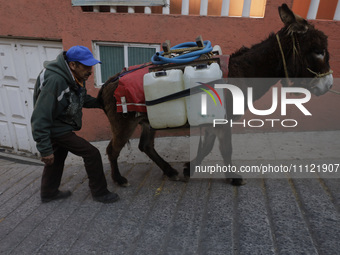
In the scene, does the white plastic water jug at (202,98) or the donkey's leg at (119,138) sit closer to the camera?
the white plastic water jug at (202,98)

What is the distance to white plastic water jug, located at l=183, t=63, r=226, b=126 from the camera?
2.68 meters

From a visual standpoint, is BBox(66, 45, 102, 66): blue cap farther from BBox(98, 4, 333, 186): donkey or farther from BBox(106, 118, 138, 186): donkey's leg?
BBox(106, 118, 138, 186): donkey's leg

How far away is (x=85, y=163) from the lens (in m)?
3.02

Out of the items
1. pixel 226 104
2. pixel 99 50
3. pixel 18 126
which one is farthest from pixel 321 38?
pixel 18 126

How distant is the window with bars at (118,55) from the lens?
15.7ft

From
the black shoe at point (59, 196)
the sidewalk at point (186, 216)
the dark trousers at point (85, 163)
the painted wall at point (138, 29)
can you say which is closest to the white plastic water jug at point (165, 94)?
the dark trousers at point (85, 163)

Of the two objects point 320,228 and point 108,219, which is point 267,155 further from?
point 108,219

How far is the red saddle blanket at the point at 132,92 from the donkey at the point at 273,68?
126mm

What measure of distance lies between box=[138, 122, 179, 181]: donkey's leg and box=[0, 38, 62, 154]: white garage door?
9.80 ft

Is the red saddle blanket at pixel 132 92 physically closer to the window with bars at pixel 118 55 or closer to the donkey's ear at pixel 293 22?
the donkey's ear at pixel 293 22

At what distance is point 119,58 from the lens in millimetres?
4980

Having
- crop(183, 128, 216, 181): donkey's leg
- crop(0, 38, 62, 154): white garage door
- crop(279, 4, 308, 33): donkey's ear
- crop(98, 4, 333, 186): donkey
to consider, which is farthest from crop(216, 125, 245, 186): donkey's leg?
crop(0, 38, 62, 154): white garage door

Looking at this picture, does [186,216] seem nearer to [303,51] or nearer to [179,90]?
[179,90]

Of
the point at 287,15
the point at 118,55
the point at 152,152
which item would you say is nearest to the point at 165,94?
the point at 152,152
